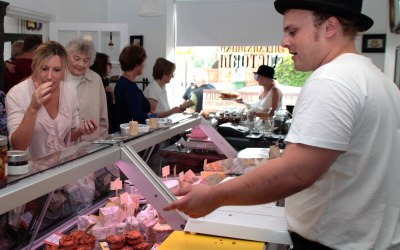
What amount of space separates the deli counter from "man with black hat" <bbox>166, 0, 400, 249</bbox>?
1.47ft

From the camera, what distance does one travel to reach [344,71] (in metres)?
1.17

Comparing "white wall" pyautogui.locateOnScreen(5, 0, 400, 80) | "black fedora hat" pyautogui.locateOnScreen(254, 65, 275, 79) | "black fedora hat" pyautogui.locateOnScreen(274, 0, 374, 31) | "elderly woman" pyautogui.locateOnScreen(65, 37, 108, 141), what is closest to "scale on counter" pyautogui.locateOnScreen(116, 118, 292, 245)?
"black fedora hat" pyautogui.locateOnScreen(274, 0, 374, 31)

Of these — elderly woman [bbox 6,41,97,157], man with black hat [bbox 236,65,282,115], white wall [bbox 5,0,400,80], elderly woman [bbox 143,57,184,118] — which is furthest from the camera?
white wall [bbox 5,0,400,80]

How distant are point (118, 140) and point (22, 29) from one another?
23.6ft

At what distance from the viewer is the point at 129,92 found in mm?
4355

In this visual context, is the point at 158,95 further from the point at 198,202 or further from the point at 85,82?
the point at 198,202

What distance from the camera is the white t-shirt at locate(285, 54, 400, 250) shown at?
1.12 m

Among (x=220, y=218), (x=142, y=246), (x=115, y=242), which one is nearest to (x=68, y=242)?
(x=115, y=242)

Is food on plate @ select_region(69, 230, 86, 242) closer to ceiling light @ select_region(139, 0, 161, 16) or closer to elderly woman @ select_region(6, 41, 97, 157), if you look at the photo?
elderly woman @ select_region(6, 41, 97, 157)

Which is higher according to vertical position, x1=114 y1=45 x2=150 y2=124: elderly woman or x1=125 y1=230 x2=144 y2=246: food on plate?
x1=114 y1=45 x2=150 y2=124: elderly woman

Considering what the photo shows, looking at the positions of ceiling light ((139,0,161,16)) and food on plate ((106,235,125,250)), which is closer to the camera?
food on plate ((106,235,125,250))

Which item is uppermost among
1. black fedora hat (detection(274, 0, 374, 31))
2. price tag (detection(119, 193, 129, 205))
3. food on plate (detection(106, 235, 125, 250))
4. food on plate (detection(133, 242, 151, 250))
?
black fedora hat (detection(274, 0, 374, 31))

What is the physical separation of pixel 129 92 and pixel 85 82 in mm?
614

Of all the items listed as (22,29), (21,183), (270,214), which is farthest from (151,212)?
(22,29)
